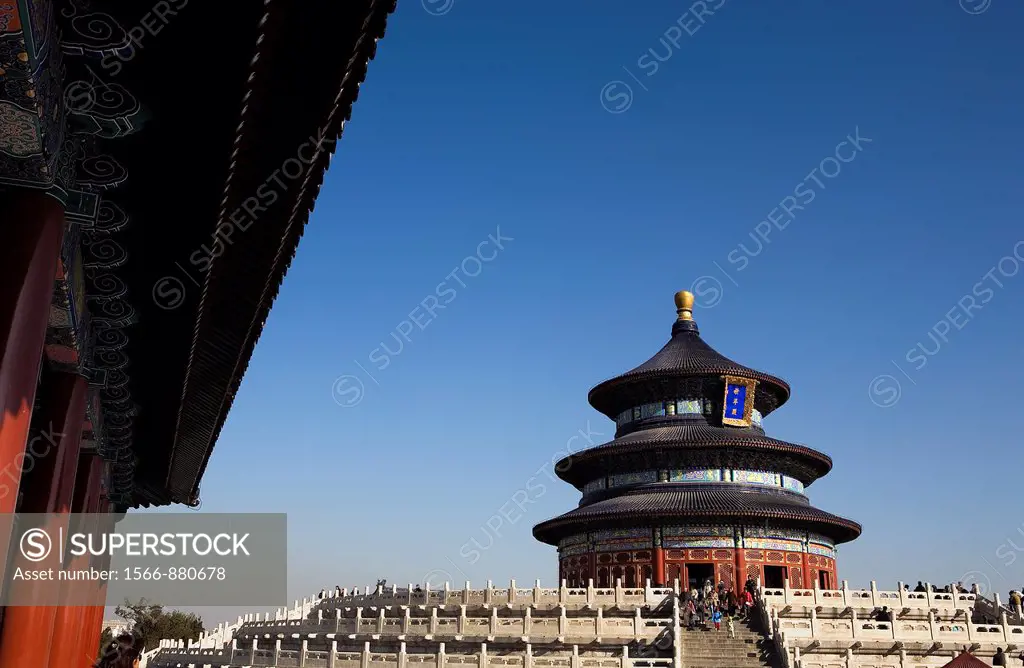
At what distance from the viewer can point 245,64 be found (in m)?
6.57

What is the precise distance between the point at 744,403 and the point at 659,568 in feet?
28.2

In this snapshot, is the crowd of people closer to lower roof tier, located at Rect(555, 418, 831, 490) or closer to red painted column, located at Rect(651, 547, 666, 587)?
red painted column, located at Rect(651, 547, 666, 587)

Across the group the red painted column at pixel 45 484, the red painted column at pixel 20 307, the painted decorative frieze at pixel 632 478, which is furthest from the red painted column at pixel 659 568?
the red painted column at pixel 20 307

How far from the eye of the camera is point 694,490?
116 ft

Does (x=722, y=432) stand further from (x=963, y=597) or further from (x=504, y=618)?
(x=504, y=618)

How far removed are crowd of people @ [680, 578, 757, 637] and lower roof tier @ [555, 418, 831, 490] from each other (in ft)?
28.6

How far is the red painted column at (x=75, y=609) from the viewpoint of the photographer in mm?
16047

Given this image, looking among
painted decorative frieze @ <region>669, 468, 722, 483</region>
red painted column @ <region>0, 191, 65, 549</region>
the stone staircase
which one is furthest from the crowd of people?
red painted column @ <region>0, 191, 65, 549</region>

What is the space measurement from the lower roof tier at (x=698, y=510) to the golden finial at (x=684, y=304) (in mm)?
11256

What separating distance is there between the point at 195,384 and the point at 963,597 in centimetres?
2326

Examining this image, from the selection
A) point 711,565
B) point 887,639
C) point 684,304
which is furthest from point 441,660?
point 684,304

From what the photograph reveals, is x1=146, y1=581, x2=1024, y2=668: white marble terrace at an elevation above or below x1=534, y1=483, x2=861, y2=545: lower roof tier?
below

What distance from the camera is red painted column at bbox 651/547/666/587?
3378 cm

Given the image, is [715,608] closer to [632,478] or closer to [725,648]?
[725,648]
